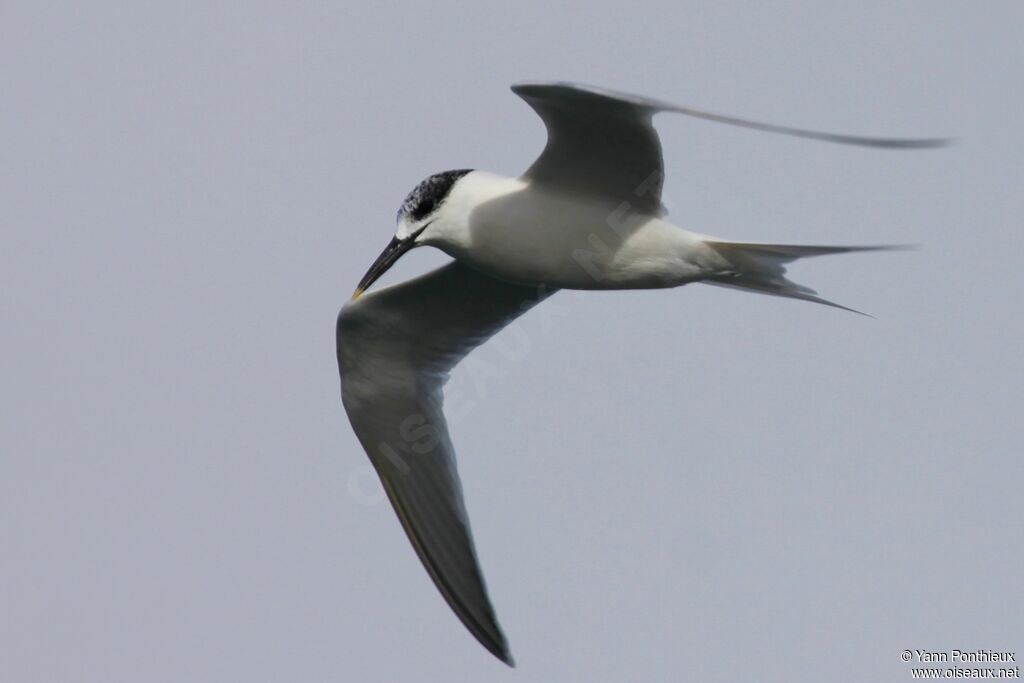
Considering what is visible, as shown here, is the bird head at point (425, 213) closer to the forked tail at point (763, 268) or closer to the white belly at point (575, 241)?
the white belly at point (575, 241)

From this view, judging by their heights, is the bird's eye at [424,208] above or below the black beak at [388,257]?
above

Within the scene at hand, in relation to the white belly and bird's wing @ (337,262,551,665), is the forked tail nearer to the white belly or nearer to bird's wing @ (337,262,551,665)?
the white belly

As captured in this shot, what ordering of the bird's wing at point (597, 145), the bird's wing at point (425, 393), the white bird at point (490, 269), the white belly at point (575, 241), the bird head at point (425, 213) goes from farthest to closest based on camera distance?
1. the bird's wing at point (425, 393)
2. the bird head at point (425, 213)
3. the white belly at point (575, 241)
4. the white bird at point (490, 269)
5. the bird's wing at point (597, 145)

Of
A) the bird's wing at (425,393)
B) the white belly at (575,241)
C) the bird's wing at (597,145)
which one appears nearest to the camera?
the bird's wing at (597,145)

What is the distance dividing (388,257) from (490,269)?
0.65 metres

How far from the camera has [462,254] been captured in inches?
352

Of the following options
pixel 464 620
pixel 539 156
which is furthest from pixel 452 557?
pixel 539 156

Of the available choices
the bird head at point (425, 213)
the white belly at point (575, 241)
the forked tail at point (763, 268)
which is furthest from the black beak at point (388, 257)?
the forked tail at point (763, 268)

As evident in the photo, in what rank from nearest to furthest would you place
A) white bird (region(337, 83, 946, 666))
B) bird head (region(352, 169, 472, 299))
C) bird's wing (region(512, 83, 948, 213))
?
bird's wing (region(512, 83, 948, 213)) → white bird (region(337, 83, 946, 666)) → bird head (region(352, 169, 472, 299))

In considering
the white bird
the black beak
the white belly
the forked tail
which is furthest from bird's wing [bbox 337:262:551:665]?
the forked tail

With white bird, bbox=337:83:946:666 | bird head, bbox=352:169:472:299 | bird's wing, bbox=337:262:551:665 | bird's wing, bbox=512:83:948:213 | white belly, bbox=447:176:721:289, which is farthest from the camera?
bird's wing, bbox=337:262:551:665

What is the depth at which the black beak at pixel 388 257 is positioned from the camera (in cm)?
909

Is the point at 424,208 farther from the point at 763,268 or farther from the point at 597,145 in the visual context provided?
the point at 763,268

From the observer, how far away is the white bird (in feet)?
27.8
